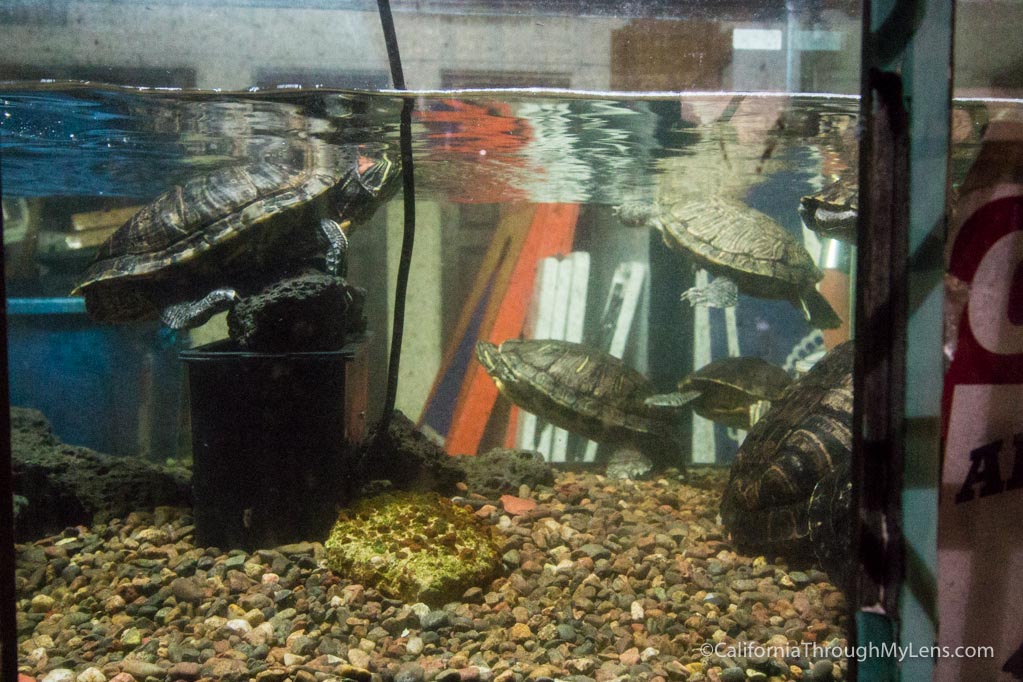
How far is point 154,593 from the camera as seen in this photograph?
281cm

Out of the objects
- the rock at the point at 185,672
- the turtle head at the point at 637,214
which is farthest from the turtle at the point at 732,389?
the rock at the point at 185,672

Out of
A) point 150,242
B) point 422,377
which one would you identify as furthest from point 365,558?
point 422,377

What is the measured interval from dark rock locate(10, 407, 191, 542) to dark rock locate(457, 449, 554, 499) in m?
1.62

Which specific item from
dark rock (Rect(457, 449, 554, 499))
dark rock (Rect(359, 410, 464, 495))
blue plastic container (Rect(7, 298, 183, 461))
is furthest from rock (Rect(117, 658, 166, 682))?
blue plastic container (Rect(7, 298, 183, 461))

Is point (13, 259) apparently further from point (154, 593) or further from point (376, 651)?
point (376, 651)

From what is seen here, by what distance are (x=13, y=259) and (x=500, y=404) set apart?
5311 millimetres

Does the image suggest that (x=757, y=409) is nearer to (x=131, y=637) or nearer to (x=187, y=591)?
(x=187, y=591)

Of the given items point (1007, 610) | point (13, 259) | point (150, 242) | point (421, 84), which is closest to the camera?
point (1007, 610)

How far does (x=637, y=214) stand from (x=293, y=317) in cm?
462

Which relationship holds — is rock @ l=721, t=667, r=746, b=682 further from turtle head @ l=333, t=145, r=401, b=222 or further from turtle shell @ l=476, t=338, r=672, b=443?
turtle head @ l=333, t=145, r=401, b=222

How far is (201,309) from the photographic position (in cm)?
397

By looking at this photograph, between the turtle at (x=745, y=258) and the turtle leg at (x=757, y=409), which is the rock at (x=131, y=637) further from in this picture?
the turtle at (x=745, y=258)

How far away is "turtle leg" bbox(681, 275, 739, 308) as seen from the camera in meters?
5.82

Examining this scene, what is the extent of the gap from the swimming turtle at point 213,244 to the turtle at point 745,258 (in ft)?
11.1
